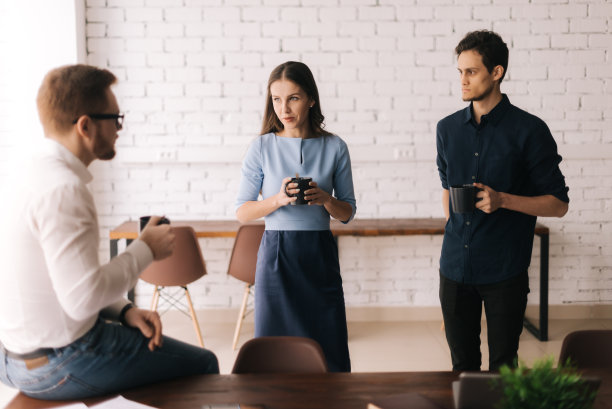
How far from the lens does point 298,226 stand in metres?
2.24

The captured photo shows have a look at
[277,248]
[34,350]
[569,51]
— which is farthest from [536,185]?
[569,51]

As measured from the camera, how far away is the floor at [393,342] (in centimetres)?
355

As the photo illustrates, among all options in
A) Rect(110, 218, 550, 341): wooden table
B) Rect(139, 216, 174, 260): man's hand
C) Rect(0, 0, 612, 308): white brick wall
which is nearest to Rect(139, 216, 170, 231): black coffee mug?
Rect(139, 216, 174, 260): man's hand

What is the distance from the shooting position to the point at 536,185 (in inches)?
86.7

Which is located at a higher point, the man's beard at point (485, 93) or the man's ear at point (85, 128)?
the man's beard at point (485, 93)

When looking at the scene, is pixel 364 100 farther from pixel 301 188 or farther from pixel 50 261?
pixel 50 261

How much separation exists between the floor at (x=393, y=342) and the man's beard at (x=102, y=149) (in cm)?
217

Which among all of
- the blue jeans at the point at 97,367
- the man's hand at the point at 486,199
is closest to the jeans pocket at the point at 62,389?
the blue jeans at the point at 97,367

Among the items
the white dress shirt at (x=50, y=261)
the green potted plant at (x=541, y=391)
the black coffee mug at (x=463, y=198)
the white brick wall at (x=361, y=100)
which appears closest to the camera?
the green potted plant at (x=541, y=391)

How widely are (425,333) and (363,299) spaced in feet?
1.76

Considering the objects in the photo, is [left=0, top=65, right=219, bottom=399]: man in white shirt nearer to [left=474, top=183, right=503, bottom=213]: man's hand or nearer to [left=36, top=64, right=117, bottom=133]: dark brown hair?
[left=36, top=64, right=117, bottom=133]: dark brown hair

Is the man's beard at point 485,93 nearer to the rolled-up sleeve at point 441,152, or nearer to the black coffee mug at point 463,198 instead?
the rolled-up sleeve at point 441,152

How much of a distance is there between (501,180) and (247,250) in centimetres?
189

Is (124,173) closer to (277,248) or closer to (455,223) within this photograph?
(277,248)
